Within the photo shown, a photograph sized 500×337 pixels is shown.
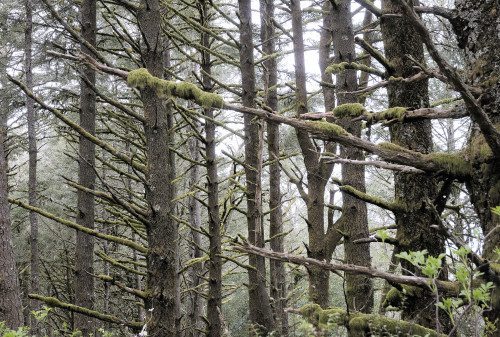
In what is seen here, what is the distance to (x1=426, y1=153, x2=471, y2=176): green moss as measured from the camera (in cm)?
242

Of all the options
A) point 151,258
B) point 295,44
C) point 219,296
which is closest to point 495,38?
point 151,258

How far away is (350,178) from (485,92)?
3105 mm

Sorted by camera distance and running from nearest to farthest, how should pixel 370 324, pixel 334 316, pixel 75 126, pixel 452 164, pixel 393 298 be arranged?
pixel 452 164 → pixel 370 324 → pixel 334 316 → pixel 393 298 → pixel 75 126

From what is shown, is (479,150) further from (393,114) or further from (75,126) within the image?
(75,126)

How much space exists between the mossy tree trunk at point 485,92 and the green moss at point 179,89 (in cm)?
170

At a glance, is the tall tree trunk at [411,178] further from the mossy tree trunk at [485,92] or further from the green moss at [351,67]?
the mossy tree trunk at [485,92]

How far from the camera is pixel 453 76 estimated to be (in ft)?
6.01

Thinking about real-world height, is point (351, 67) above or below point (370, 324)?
above

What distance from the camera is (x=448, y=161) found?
2451mm

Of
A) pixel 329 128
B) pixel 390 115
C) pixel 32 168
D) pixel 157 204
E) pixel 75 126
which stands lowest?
pixel 157 204

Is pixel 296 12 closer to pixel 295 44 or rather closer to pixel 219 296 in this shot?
pixel 295 44

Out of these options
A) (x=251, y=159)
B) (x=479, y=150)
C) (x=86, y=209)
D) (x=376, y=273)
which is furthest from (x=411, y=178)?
(x=86, y=209)

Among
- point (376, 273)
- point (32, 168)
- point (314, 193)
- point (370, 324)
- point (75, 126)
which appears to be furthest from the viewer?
point (32, 168)

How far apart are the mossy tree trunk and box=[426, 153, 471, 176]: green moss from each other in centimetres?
4
